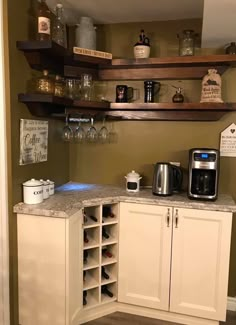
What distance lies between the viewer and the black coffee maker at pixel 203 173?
2193mm

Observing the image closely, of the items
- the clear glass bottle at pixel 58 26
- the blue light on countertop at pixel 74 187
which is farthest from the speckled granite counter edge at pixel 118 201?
the clear glass bottle at pixel 58 26

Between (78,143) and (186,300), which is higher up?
(78,143)

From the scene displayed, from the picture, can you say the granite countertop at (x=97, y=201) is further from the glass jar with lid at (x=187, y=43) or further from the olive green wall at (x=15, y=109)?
the glass jar with lid at (x=187, y=43)

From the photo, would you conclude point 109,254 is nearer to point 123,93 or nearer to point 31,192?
point 31,192

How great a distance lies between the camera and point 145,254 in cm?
230

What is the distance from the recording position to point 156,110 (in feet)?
8.09

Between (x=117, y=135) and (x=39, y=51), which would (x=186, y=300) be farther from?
(x=39, y=51)

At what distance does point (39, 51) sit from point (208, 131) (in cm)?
144

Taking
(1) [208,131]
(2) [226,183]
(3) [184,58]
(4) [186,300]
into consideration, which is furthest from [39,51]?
(4) [186,300]

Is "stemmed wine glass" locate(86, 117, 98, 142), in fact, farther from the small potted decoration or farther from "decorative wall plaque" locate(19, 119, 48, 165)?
the small potted decoration

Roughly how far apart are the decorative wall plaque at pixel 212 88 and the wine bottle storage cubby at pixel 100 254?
1.07 meters

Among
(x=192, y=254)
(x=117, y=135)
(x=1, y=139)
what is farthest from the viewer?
(x=117, y=135)

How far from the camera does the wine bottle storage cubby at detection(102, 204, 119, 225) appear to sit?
235cm

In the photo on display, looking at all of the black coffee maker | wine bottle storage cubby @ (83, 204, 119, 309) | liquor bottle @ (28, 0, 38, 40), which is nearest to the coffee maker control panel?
the black coffee maker
